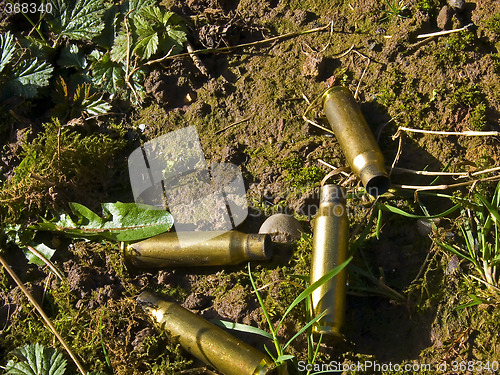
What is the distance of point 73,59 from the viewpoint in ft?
15.0

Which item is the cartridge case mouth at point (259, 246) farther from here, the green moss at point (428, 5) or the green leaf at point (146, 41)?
the green moss at point (428, 5)

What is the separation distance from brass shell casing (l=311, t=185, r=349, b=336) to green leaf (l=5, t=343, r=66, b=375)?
1518mm

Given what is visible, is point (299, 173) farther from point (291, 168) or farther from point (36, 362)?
point (36, 362)

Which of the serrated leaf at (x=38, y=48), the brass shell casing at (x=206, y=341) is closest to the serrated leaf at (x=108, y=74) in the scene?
the serrated leaf at (x=38, y=48)

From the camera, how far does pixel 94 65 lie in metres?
4.43

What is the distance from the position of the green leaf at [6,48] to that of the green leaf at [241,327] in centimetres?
284

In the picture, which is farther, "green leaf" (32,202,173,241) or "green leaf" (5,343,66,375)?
"green leaf" (32,202,173,241)

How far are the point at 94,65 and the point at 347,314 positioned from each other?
283cm

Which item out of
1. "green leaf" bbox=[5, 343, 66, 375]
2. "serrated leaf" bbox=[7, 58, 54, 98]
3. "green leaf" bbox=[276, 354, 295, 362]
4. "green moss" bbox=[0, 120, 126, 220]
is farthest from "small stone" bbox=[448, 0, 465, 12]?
"green leaf" bbox=[5, 343, 66, 375]

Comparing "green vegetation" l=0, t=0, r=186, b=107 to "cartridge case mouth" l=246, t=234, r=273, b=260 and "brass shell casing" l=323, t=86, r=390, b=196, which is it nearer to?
"brass shell casing" l=323, t=86, r=390, b=196

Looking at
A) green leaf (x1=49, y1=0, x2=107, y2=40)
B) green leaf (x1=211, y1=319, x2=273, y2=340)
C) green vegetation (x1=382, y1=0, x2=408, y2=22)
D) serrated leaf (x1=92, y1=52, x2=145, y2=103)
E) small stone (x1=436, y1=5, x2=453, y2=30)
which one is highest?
green leaf (x1=49, y1=0, x2=107, y2=40)

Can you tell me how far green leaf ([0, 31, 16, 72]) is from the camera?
14.6 ft

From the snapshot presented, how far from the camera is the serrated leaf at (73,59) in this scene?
4.55 m

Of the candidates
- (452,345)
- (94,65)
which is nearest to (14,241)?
(94,65)
